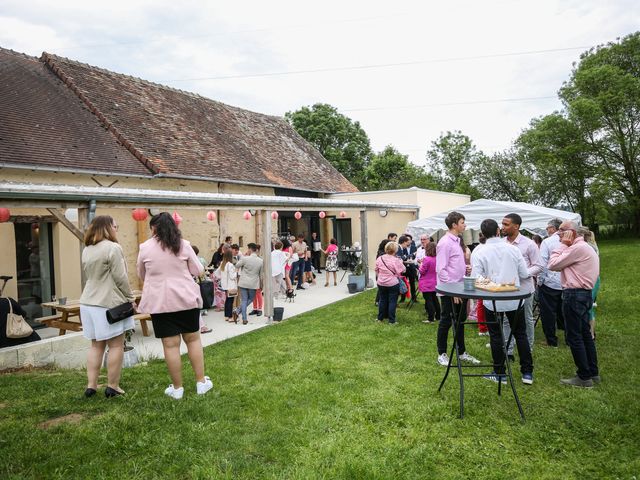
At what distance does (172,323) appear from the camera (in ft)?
13.1

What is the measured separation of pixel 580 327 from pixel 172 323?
4.06 meters

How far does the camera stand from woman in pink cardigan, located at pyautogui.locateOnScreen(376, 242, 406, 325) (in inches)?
315

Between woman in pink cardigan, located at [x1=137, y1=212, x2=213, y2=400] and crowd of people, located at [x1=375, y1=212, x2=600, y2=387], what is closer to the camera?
woman in pink cardigan, located at [x1=137, y1=212, x2=213, y2=400]

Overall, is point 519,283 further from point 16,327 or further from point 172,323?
point 16,327

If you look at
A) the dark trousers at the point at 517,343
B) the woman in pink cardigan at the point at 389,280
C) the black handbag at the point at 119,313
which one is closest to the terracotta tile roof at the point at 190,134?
Answer: the woman in pink cardigan at the point at 389,280

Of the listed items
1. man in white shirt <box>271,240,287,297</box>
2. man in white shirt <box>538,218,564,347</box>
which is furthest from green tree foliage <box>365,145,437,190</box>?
man in white shirt <box>538,218,564,347</box>

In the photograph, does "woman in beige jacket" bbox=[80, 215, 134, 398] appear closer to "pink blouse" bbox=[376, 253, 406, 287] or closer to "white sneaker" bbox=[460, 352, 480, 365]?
"white sneaker" bbox=[460, 352, 480, 365]

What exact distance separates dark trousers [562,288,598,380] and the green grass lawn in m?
0.27

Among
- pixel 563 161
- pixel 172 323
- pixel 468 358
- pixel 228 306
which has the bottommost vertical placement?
pixel 468 358

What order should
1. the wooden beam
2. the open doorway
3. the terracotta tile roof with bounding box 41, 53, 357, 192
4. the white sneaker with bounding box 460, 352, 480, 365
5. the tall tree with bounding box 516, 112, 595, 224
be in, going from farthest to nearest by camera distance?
the tall tree with bounding box 516, 112, 595, 224
the terracotta tile roof with bounding box 41, 53, 357, 192
the open doorway
the wooden beam
the white sneaker with bounding box 460, 352, 480, 365

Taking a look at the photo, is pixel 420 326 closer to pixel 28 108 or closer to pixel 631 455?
pixel 631 455

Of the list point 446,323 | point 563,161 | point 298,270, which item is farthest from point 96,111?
point 563,161

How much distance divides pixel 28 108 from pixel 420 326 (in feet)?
35.4

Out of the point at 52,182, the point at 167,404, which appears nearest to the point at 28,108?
the point at 52,182
